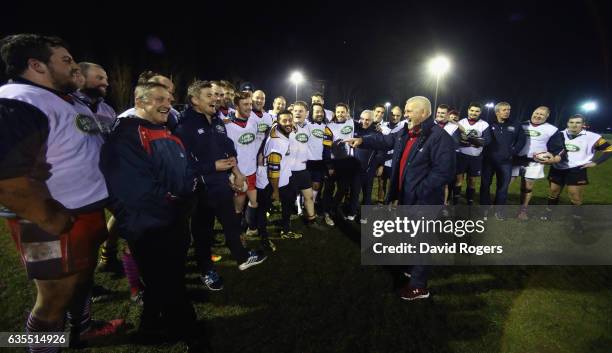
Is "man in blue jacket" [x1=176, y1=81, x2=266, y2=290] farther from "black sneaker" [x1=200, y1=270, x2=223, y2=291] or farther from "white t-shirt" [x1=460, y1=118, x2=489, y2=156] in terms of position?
"white t-shirt" [x1=460, y1=118, x2=489, y2=156]

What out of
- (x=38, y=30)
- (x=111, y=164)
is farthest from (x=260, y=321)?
(x=38, y=30)

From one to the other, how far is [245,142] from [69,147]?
2.57 m

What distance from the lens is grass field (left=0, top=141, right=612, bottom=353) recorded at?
2.88 metres

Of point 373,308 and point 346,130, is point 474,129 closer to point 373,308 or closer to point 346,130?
point 346,130

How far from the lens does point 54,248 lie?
206cm

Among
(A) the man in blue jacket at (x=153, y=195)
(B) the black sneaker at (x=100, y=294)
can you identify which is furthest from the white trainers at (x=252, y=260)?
(B) the black sneaker at (x=100, y=294)

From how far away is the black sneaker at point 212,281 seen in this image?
3.74 metres

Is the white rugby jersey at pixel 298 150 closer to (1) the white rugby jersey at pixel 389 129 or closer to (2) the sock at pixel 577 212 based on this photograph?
(1) the white rugby jersey at pixel 389 129

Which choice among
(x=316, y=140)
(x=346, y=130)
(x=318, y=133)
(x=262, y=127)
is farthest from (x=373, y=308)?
(x=346, y=130)

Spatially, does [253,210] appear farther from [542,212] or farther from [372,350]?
[542,212]

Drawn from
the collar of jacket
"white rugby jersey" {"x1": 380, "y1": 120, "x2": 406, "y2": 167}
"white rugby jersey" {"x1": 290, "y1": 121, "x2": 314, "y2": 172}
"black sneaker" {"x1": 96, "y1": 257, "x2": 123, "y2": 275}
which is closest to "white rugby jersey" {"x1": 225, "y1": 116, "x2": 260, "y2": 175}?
"white rugby jersey" {"x1": 290, "y1": 121, "x2": 314, "y2": 172}

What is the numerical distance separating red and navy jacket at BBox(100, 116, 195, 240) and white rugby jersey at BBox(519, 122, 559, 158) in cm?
743

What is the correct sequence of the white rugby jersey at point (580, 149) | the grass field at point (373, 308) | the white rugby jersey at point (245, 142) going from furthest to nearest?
the white rugby jersey at point (580, 149)
the white rugby jersey at point (245, 142)
the grass field at point (373, 308)

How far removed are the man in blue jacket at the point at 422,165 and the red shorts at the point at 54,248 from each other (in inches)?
136
